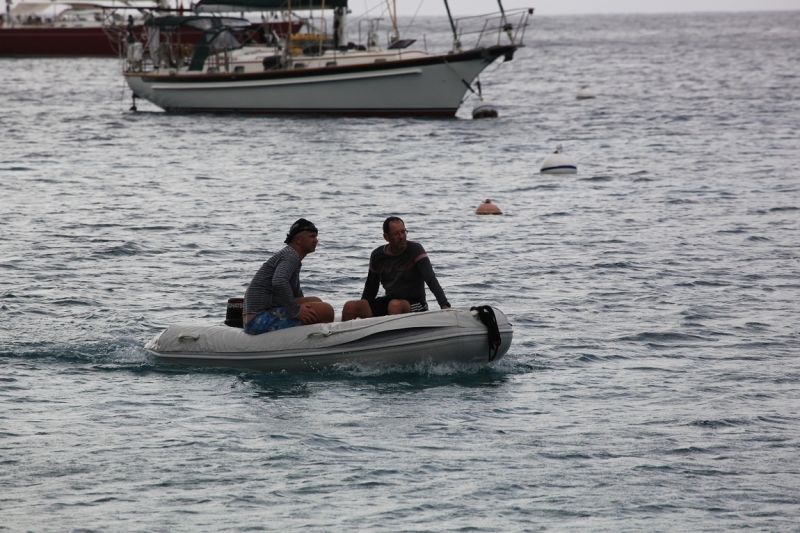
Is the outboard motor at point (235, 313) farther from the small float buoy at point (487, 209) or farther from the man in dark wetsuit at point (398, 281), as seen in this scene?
the small float buoy at point (487, 209)

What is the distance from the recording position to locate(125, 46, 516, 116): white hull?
111ft

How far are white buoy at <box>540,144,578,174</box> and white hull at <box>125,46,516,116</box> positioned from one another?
870 centimetres

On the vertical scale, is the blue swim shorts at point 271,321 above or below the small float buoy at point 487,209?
above

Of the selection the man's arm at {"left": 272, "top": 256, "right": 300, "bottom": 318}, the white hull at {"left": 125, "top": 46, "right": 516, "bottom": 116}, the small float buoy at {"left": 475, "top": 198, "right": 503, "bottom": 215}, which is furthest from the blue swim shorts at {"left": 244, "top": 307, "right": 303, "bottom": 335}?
the white hull at {"left": 125, "top": 46, "right": 516, "bottom": 116}

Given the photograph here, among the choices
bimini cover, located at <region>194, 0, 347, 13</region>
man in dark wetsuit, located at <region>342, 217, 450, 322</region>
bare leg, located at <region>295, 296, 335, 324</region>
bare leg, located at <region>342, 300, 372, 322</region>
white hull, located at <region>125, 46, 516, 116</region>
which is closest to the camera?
man in dark wetsuit, located at <region>342, 217, 450, 322</region>

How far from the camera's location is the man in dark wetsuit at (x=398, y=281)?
10.4 meters

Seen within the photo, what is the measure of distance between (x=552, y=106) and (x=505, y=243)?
28.2 meters

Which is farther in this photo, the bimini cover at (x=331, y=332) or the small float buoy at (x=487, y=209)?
the small float buoy at (x=487, y=209)

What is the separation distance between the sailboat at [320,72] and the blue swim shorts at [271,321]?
948 inches

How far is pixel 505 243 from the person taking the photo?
18.0m

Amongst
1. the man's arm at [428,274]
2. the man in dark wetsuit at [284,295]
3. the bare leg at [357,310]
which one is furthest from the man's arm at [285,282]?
the man's arm at [428,274]

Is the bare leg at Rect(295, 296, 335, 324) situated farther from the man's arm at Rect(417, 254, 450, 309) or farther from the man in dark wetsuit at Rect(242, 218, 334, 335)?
the man's arm at Rect(417, 254, 450, 309)

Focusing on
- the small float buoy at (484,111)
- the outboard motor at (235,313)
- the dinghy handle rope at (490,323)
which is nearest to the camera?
the dinghy handle rope at (490,323)

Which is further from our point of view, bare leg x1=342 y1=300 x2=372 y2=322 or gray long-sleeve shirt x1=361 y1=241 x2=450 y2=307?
bare leg x1=342 y1=300 x2=372 y2=322
